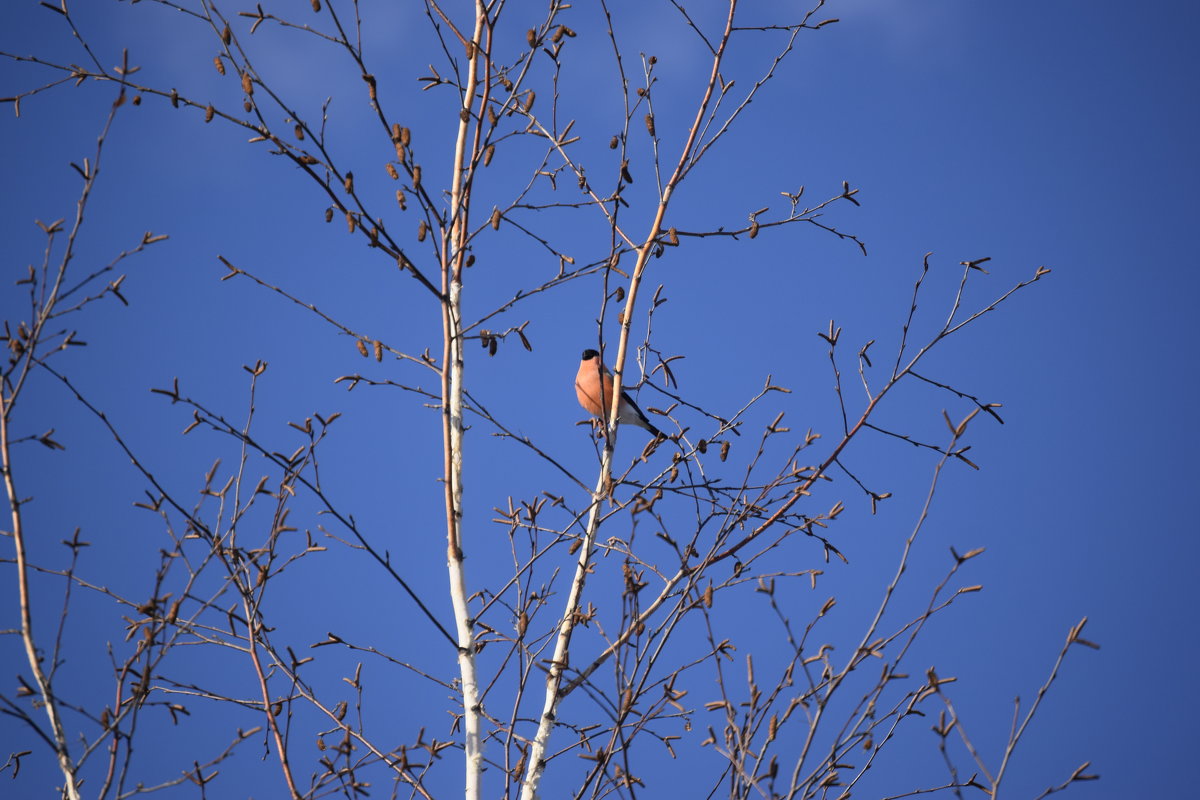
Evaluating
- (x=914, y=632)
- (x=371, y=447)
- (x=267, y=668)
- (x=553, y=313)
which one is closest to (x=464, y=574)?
(x=267, y=668)

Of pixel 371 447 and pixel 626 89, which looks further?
pixel 371 447

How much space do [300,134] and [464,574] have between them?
126 centimetres

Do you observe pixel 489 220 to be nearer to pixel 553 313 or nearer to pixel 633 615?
pixel 633 615

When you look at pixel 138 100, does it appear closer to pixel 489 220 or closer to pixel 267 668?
pixel 489 220

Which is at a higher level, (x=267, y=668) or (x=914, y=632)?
(x=267, y=668)

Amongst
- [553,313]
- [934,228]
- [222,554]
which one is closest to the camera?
[222,554]

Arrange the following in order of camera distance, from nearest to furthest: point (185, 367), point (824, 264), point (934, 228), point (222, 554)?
1. point (222, 554)
2. point (185, 367)
3. point (934, 228)
4. point (824, 264)

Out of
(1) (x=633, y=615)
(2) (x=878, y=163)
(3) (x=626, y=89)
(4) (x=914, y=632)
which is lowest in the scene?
(4) (x=914, y=632)

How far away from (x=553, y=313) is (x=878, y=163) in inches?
3469

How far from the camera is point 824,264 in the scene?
614ft

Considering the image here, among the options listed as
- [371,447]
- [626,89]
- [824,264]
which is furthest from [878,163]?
[626,89]

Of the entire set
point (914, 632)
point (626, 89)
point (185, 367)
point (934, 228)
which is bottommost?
point (914, 632)

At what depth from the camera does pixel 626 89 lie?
313cm

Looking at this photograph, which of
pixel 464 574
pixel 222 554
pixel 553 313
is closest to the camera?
pixel 222 554
